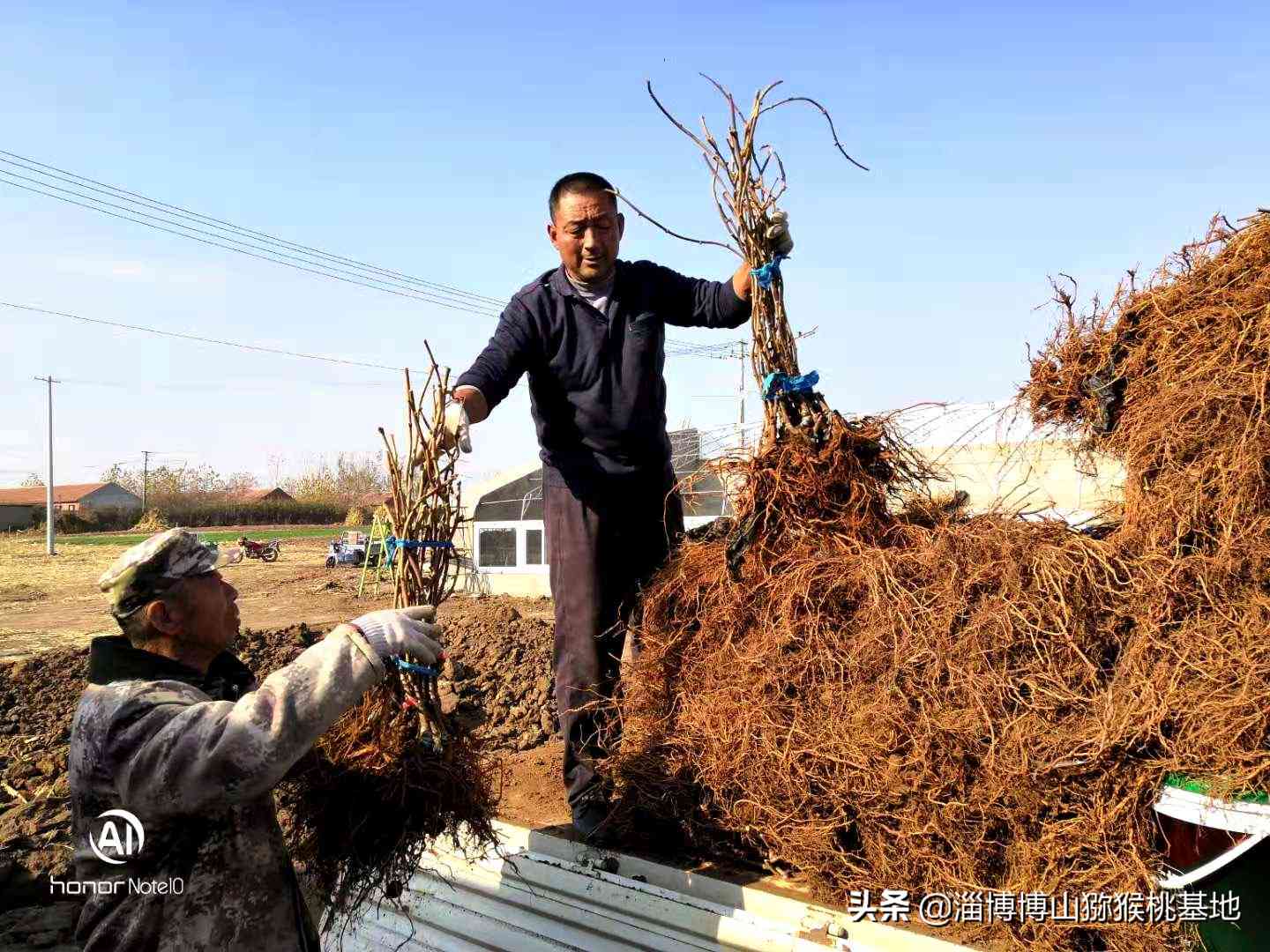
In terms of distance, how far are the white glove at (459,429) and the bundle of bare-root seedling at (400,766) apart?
33 mm

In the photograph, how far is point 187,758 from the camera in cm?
151

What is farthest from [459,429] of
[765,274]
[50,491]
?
[50,491]

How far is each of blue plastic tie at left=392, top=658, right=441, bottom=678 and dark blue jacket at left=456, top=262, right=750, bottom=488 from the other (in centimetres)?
94

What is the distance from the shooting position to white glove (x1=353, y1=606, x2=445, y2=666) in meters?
1.78

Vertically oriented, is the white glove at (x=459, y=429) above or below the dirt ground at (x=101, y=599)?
above

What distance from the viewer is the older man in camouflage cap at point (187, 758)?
1532 millimetres

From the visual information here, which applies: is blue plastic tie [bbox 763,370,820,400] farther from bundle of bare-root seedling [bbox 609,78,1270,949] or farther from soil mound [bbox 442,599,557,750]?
soil mound [bbox 442,599,557,750]

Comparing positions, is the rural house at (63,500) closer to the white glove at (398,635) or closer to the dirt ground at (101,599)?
the dirt ground at (101,599)

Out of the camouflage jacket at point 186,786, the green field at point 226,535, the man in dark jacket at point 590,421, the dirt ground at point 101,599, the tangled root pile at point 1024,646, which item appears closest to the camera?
the camouflage jacket at point 186,786

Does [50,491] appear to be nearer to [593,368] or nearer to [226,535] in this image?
[226,535]

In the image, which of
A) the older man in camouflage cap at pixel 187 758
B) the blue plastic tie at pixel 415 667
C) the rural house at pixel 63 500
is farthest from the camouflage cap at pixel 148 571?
the rural house at pixel 63 500

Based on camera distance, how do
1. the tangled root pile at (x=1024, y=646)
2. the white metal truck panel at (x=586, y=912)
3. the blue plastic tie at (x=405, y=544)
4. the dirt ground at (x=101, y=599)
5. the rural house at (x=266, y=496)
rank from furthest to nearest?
the rural house at (x=266, y=496), the dirt ground at (x=101, y=599), the blue plastic tie at (x=405, y=544), the white metal truck panel at (x=586, y=912), the tangled root pile at (x=1024, y=646)
